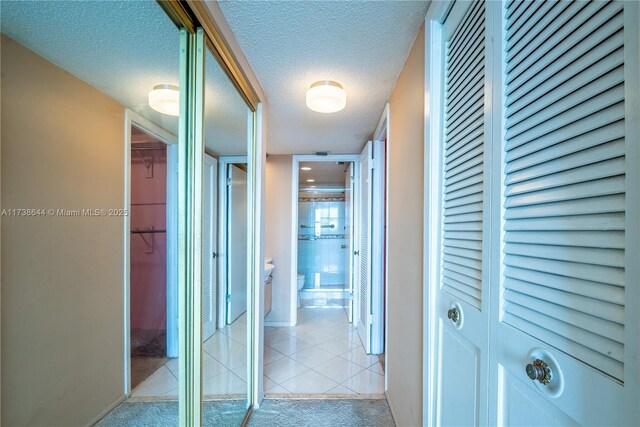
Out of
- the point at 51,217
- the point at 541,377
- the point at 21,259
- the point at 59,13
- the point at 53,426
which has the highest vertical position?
the point at 59,13

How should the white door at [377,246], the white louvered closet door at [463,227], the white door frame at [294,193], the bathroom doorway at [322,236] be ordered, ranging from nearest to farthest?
1. the white louvered closet door at [463,227]
2. the white door at [377,246]
3. the white door frame at [294,193]
4. the bathroom doorway at [322,236]

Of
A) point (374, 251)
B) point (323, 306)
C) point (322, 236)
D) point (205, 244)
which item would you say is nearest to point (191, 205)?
point (205, 244)

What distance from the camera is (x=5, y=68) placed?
0.91 metres

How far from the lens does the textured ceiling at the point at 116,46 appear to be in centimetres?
99

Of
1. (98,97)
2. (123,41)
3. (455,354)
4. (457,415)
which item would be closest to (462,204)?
(455,354)

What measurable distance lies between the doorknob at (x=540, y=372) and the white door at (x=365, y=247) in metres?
2.21

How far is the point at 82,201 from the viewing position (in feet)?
4.14

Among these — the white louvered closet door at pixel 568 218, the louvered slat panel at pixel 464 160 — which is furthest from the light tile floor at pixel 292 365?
the white louvered closet door at pixel 568 218

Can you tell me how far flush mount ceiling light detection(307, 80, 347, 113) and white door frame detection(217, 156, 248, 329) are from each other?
61 cm

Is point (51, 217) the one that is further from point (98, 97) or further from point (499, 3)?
point (499, 3)

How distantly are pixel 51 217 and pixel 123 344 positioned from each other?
89 cm

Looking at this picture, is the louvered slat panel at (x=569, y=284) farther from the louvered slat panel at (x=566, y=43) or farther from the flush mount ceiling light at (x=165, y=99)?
the flush mount ceiling light at (x=165, y=99)

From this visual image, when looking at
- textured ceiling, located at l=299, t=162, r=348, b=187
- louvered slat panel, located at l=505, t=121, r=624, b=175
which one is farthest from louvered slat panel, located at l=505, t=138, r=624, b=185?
textured ceiling, located at l=299, t=162, r=348, b=187

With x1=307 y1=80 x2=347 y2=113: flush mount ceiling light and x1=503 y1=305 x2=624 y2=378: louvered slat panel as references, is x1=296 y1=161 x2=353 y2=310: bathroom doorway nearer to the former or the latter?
x1=307 y1=80 x2=347 y2=113: flush mount ceiling light
